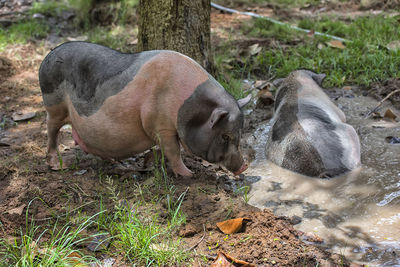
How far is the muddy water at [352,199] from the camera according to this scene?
3203mm

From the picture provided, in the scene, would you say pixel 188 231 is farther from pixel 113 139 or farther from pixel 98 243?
pixel 113 139

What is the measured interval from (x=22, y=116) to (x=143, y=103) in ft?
8.96

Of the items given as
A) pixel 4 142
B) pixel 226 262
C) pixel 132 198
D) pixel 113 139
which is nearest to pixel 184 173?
pixel 132 198

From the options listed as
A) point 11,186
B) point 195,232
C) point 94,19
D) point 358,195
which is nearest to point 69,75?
point 11,186

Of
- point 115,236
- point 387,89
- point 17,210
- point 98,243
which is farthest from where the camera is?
point 387,89

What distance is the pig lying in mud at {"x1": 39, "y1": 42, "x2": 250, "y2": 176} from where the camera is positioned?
3.70 m

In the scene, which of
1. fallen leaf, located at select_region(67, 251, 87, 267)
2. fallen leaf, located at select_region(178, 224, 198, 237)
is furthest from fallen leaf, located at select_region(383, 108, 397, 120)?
fallen leaf, located at select_region(67, 251, 87, 267)

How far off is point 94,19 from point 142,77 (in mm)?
6180

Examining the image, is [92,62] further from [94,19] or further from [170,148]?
[94,19]

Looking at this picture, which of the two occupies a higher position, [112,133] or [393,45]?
[393,45]

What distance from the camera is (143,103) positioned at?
376cm

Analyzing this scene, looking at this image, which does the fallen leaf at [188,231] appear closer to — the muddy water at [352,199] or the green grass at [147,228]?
the green grass at [147,228]

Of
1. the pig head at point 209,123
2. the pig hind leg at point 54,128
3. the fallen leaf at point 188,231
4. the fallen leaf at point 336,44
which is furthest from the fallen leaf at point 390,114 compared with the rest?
the pig hind leg at point 54,128

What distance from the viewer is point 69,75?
4086 millimetres
